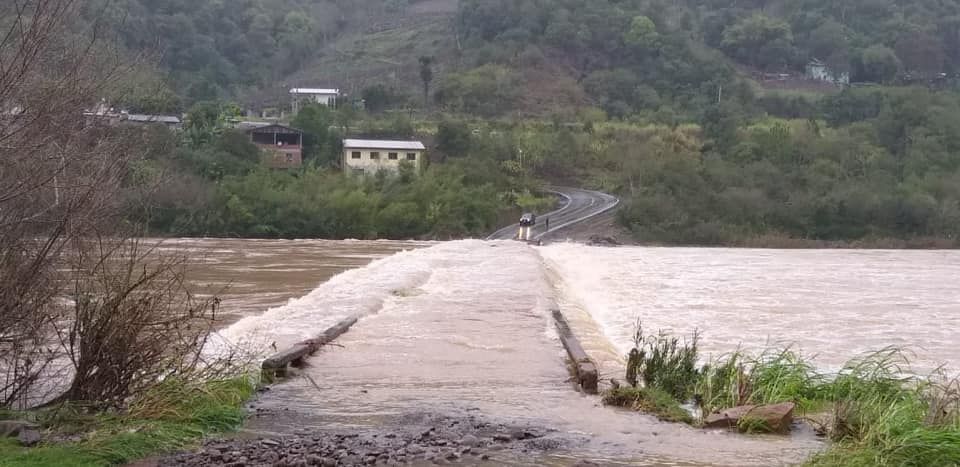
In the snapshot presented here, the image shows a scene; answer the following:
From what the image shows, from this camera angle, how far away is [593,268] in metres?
28.5

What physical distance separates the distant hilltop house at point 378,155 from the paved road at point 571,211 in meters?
6.87

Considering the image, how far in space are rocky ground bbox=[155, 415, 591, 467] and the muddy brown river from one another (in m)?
0.20

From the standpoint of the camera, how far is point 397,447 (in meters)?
7.06

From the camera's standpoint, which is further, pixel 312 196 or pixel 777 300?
pixel 312 196

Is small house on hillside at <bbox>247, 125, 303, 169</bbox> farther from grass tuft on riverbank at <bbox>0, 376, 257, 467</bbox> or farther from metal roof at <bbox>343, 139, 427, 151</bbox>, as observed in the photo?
grass tuft on riverbank at <bbox>0, 376, 257, 467</bbox>

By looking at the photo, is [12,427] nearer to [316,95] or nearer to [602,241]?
[602,241]

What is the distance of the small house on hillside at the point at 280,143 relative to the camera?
161ft

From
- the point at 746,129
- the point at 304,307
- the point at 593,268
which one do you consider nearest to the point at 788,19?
the point at 746,129

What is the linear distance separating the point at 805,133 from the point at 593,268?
37107mm

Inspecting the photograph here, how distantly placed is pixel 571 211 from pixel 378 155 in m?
10.2

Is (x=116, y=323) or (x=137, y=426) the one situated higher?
(x=116, y=323)

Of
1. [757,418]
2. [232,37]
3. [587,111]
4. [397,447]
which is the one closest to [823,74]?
[587,111]

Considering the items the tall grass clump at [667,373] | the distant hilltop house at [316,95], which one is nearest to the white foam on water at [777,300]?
the tall grass clump at [667,373]

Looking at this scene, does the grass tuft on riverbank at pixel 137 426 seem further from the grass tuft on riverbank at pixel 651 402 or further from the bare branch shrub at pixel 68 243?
the grass tuft on riverbank at pixel 651 402
